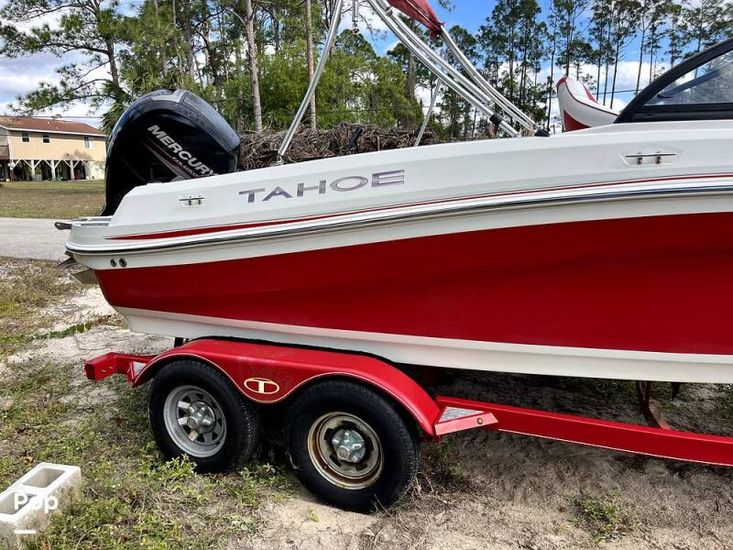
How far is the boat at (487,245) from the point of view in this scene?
7.34 feet

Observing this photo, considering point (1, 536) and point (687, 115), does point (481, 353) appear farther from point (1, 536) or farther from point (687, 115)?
point (1, 536)

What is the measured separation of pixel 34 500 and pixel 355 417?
4.66ft

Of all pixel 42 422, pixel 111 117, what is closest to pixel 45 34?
pixel 111 117

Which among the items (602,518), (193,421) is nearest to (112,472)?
(193,421)

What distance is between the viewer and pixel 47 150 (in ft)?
178

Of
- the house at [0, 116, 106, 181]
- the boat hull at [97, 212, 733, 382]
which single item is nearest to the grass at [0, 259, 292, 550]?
the boat hull at [97, 212, 733, 382]

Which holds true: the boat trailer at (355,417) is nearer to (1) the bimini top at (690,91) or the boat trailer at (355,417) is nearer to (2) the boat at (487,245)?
(2) the boat at (487,245)

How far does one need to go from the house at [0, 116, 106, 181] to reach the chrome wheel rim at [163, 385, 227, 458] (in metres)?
55.6

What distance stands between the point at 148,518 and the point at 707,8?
1194 inches

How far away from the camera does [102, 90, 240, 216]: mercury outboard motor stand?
11.3 feet

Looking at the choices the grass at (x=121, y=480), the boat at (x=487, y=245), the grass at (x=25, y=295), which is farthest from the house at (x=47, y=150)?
the boat at (x=487, y=245)

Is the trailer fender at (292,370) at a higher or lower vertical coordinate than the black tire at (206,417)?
higher

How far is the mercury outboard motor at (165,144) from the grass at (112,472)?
1.49m
